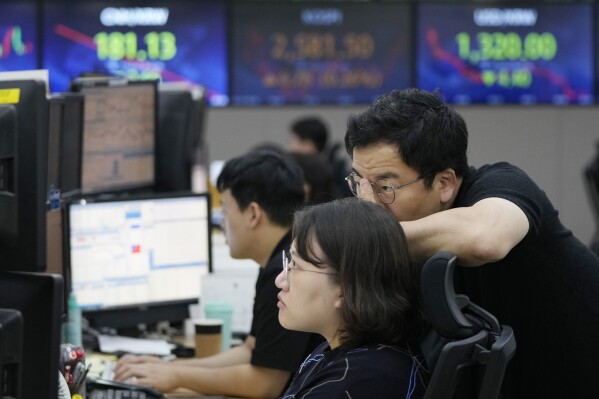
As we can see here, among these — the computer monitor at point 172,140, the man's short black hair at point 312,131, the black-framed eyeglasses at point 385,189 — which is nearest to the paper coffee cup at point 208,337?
the black-framed eyeglasses at point 385,189

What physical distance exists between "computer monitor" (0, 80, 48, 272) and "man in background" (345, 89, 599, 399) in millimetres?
632

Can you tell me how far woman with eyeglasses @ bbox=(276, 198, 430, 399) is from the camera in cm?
182

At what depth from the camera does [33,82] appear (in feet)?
5.69

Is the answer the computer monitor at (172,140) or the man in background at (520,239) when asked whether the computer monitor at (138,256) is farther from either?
the man in background at (520,239)

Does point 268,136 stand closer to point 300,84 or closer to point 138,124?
point 300,84

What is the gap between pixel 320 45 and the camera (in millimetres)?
7523

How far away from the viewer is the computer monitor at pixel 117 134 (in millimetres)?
3646

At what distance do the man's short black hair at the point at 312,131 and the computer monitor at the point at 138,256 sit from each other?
348 cm

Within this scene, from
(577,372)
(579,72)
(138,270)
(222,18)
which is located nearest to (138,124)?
(138,270)

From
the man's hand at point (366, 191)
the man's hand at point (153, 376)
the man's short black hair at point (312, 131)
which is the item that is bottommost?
the man's hand at point (153, 376)

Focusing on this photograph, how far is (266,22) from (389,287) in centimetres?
578

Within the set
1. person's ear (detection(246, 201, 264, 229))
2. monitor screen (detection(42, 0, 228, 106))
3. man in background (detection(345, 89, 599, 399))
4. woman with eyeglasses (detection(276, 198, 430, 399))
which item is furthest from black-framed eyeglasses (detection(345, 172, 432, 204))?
monitor screen (detection(42, 0, 228, 106))

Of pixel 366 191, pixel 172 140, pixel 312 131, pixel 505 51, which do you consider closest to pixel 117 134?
pixel 172 140

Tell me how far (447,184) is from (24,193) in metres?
0.81
